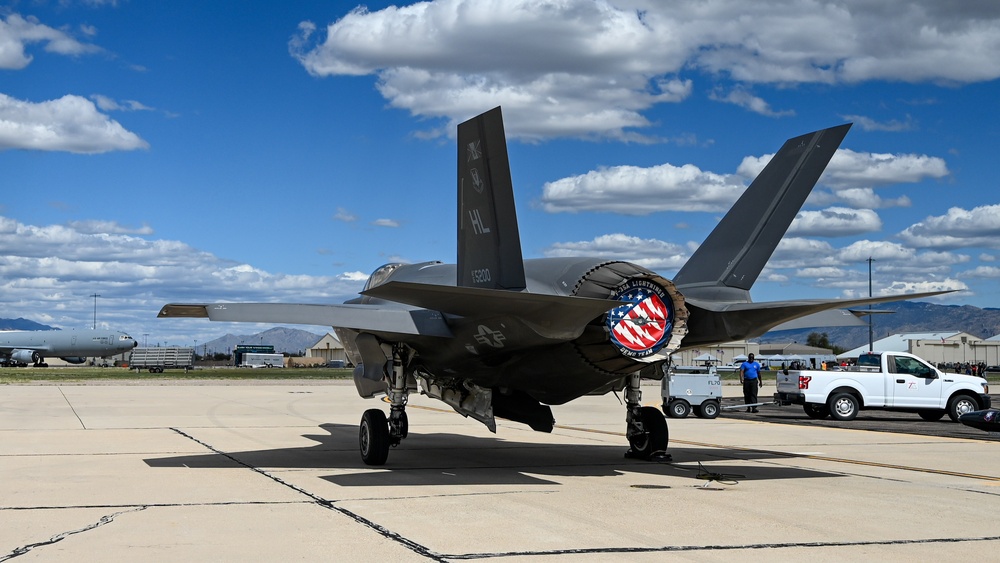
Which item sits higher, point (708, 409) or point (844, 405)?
point (844, 405)

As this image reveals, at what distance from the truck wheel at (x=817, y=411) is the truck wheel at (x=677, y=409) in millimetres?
3179

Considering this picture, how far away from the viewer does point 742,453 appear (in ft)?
49.4

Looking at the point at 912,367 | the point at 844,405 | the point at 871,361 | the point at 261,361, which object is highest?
the point at 871,361

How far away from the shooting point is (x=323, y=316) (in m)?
11.6

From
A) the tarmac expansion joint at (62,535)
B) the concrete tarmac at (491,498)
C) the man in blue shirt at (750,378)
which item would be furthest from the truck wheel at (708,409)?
the tarmac expansion joint at (62,535)

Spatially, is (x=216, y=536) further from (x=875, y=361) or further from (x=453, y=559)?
(x=875, y=361)

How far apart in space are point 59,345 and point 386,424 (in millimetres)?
88900

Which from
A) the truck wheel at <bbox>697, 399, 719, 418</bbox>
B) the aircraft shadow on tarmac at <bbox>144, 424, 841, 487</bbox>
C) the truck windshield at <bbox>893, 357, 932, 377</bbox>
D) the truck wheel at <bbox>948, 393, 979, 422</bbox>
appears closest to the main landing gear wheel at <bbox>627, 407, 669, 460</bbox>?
the aircraft shadow on tarmac at <bbox>144, 424, 841, 487</bbox>

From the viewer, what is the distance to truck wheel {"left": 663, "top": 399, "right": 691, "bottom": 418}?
79.2 feet

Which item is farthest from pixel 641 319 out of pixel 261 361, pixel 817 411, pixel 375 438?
pixel 261 361

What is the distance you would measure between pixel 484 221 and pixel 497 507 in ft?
12.9

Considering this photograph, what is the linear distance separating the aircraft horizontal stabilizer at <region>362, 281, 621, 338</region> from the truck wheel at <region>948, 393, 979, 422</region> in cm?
1777

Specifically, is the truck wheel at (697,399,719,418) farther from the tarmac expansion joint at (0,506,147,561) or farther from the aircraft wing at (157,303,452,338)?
the tarmac expansion joint at (0,506,147,561)

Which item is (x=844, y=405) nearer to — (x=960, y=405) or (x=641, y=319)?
(x=960, y=405)
